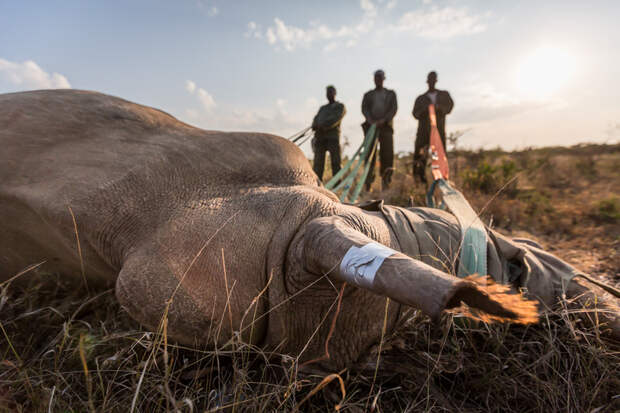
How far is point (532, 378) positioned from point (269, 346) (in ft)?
3.31

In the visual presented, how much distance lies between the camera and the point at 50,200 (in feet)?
3.91

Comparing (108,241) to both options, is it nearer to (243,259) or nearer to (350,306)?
(243,259)

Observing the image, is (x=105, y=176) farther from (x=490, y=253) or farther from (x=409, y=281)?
(x=490, y=253)

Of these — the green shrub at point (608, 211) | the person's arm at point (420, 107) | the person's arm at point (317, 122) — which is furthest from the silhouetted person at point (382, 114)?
the green shrub at point (608, 211)

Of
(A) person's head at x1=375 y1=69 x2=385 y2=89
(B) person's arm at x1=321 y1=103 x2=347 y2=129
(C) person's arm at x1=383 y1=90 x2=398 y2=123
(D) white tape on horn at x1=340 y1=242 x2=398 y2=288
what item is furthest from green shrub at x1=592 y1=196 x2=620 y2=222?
(D) white tape on horn at x1=340 y1=242 x2=398 y2=288

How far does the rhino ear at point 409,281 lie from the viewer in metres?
0.70

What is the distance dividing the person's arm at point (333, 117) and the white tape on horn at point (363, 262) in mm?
6148

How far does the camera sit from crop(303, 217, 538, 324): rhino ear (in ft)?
2.29

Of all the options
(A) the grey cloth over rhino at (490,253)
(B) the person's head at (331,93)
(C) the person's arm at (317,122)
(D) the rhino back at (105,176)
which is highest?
(B) the person's head at (331,93)

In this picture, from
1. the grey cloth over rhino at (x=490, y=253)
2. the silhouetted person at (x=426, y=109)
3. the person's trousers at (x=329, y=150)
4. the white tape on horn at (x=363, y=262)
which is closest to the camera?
the white tape on horn at (x=363, y=262)

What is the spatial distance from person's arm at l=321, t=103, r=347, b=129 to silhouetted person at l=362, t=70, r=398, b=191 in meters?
0.47

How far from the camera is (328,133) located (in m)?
6.97

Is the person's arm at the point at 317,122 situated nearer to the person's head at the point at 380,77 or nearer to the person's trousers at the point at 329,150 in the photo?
the person's trousers at the point at 329,150

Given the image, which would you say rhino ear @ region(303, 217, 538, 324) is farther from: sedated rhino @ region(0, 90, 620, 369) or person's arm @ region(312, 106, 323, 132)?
person's arm @ region(312, 106, 323, 132)
